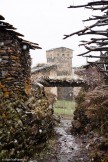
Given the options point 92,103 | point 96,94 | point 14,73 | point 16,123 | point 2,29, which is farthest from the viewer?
point 14,73

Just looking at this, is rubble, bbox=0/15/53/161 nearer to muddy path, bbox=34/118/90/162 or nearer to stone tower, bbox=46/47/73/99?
muddy path, bbox=34/118/90/162

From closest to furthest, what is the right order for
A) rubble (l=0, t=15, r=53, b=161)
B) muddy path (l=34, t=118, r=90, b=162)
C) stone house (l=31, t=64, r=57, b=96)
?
rubble (l=0, t=15, r=53, b=161)
muddy path (l=34, t=118, r=90, b=162)
stone house (l=31, t=64, r=57, b=96)

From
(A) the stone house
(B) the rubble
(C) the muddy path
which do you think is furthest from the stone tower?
(B) the rubble

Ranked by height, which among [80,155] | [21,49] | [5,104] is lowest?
[80,155]

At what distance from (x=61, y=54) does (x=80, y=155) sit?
35.2m

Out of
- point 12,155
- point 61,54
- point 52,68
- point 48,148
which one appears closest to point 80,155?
point 48,148

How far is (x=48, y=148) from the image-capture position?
39.2 feet

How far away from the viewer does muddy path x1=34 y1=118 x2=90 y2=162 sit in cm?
1068

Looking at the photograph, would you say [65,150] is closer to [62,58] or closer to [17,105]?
[17,105]

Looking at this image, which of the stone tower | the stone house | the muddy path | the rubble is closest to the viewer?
the rubble

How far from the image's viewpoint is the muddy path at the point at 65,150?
1068 cm

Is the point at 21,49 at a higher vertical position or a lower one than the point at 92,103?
higher

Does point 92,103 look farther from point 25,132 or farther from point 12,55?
point 12,55

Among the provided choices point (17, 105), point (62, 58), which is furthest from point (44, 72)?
point (17, 105)
